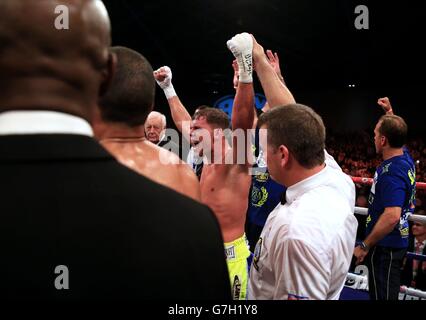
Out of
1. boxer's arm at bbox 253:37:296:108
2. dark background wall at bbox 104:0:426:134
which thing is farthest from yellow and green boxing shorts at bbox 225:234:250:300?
dark background wall at bbox 104:0:426:134

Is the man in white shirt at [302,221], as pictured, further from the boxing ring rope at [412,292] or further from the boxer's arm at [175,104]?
the boxing ring rope at [412,292]

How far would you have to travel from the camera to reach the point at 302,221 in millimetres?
1121

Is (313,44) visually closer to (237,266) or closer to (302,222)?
(237,266)

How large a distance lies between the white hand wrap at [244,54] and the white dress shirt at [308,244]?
62 centimetres

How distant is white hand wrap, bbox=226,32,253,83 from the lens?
1763 mm

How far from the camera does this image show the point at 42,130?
47cm

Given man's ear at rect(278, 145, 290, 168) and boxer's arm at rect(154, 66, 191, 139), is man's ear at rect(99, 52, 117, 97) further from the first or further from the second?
boxer's arm at rect(154, 66, 191, 139)

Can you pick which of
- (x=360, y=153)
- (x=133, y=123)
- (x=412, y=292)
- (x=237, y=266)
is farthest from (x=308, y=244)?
(x=360, y=153)

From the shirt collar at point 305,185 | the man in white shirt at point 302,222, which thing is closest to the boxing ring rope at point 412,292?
the man in white shirt at point 302,222

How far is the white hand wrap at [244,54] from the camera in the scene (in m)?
1.76

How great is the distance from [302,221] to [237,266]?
1.19 metres

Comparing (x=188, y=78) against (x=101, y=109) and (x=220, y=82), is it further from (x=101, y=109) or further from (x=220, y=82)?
(x=101, y=109)
